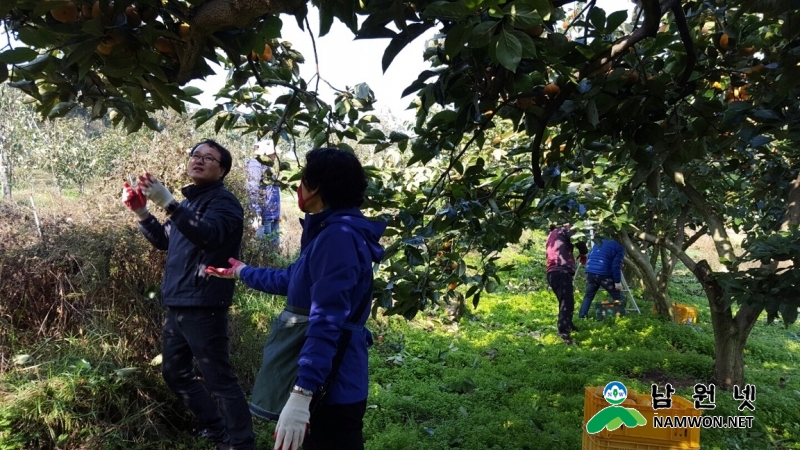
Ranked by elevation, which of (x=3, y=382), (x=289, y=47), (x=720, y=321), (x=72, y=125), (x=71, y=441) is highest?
(x=72, y=125)

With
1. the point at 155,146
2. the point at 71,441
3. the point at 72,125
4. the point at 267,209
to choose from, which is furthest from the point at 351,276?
the point at 72,125

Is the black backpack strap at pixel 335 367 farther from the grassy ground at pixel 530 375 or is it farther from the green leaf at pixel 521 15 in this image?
the grassy ground at pixel 530 375

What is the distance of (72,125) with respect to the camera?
44.9 ft

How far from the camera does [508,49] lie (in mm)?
1102

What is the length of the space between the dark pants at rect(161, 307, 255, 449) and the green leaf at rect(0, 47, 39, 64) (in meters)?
1.42

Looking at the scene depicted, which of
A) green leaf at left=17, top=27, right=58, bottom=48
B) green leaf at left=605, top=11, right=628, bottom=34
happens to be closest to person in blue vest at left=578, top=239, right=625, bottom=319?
green leaf at left=605, top=11, right=628, bottom=34

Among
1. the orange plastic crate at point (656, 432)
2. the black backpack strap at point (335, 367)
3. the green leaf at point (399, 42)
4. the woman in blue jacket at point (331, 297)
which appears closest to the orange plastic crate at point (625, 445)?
the orange plastic crate at point (656, 432)

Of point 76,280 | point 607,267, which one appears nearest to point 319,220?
point 76,280

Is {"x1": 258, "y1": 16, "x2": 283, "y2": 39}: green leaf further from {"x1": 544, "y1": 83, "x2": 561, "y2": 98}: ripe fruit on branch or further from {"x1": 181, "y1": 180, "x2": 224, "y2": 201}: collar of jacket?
{"x1": 181, "y1": 180, "x2": 224, "y2": 201}: collar of jacket

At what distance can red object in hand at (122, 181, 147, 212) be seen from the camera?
2.45 metres

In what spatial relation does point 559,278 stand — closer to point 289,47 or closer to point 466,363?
point 466,363

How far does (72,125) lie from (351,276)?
14.7 metres

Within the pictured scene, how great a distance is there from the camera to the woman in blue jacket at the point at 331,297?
157 cm

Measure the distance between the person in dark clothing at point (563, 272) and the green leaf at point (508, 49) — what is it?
5.59 meters
